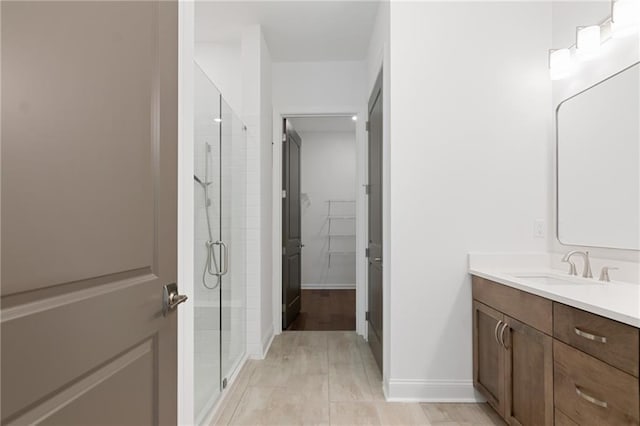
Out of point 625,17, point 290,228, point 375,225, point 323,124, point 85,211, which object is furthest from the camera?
point 323,124

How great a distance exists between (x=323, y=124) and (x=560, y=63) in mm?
4359

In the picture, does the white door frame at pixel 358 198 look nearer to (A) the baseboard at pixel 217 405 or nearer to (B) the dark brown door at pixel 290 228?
(B) the dark brown door at pixel 290 228

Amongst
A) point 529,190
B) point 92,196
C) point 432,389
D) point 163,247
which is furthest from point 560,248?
point 92,196

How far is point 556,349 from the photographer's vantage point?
161 cm

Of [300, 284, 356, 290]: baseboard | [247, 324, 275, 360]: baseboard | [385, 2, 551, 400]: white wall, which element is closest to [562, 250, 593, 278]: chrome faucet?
[385, 2, 551, 400]: white wall

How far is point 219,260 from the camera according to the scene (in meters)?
2.58

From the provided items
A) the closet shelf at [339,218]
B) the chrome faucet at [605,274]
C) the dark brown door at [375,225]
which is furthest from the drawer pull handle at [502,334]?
the closet shelf at [339,218]

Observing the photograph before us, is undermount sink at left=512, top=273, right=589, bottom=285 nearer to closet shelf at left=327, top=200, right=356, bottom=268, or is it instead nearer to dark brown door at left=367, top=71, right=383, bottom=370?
dark brown door at left=367, top=71, right=383, bottom=370

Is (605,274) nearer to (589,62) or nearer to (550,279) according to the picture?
(550,279)

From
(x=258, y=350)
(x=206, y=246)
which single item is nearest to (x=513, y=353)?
(x=206, y=246)

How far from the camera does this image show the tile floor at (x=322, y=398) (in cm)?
227

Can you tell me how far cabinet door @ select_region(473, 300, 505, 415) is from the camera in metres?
2.10

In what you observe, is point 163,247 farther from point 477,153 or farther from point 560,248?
point 560,248

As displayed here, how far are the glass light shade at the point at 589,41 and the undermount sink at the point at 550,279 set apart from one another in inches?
48.5
